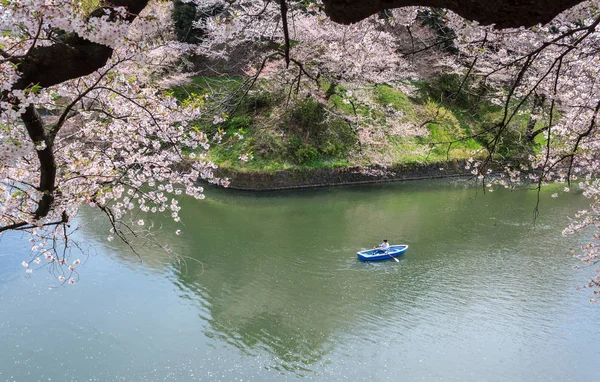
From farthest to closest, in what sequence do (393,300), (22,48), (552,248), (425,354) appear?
(552,248), (393,300), (425,354), (22,48)

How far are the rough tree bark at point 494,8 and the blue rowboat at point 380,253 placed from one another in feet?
24.3

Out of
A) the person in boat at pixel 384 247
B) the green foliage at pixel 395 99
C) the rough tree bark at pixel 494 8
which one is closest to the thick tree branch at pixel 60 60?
the rough tree bark at pixel 494 8

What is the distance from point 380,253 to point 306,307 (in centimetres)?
226

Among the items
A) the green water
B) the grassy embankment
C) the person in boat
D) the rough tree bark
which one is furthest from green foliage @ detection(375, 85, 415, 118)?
the rough tree bark

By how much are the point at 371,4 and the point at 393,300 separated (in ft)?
21.5

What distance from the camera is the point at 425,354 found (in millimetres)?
5934

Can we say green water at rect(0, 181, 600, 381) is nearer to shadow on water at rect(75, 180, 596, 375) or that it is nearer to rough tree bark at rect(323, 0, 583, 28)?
shadow on water at rect(75, 180, 596, 375)

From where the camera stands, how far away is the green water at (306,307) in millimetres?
5629

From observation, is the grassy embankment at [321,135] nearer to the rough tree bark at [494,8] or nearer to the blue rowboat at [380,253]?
the blue rowboat at [380,253]

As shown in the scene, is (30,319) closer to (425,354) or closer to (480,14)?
(425,354)

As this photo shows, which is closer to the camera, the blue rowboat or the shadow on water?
the shadow on water

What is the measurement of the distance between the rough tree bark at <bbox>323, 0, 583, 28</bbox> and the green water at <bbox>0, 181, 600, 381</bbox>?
16.6 feet

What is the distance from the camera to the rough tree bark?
117 centimetres

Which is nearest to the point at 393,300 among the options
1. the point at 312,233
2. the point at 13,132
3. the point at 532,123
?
the point at 312,233
